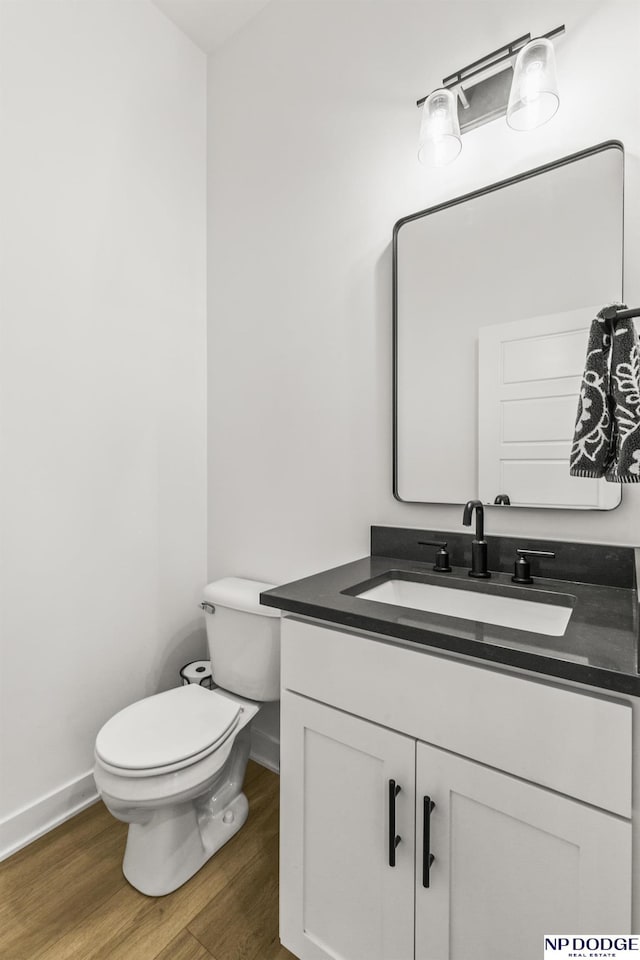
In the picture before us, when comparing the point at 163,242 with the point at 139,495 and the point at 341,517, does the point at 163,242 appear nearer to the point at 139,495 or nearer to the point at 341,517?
the point at 139,495

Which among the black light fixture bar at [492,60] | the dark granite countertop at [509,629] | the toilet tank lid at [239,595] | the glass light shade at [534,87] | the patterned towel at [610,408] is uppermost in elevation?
the black light fixture bar at [492,60]

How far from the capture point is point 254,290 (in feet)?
6.28

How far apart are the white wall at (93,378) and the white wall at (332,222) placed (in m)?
0.16

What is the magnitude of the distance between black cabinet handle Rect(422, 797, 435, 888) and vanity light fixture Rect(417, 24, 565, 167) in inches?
60.8

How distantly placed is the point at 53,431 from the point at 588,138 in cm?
172

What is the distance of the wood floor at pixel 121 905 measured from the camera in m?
1.19

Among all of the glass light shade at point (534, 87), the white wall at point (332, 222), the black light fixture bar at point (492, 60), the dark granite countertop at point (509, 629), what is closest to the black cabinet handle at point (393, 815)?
the dark granite countertop at point (509, 629)

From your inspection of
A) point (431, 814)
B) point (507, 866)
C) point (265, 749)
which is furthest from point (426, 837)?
point (265, 749)

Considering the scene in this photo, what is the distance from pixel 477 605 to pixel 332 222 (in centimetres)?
133

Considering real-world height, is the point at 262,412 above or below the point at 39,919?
above

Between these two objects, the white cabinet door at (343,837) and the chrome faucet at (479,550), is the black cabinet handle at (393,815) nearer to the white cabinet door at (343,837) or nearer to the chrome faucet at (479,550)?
the white cabinet door at (343,837)

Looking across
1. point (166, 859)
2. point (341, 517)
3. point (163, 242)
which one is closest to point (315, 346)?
point (341, 517)

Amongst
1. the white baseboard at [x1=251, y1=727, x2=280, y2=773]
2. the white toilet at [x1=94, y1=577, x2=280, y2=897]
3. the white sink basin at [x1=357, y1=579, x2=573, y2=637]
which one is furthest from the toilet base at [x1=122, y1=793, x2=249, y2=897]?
the white sink basin at [x1=357, y1=579, x2=573, y2=637]

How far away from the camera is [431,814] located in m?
0.91
